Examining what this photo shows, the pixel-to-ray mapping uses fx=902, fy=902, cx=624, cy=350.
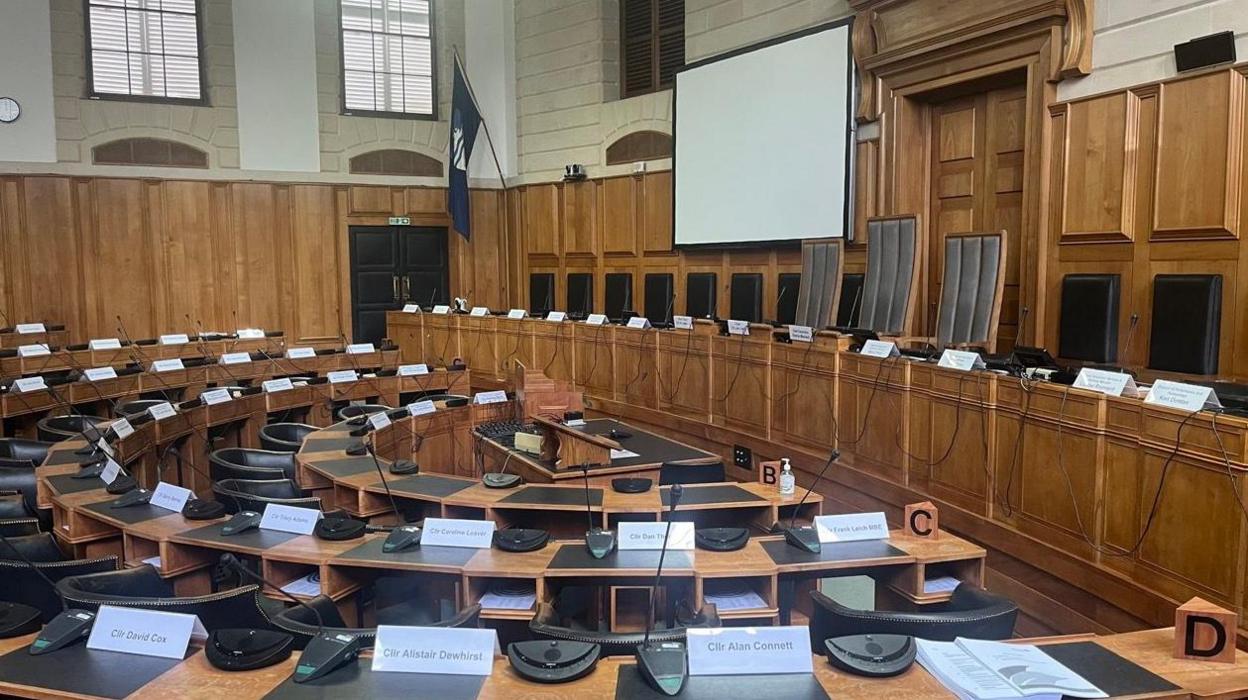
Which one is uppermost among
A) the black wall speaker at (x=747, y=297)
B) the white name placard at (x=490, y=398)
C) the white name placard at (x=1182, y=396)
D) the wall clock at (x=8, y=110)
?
the wall clock at (x=8, y=110)

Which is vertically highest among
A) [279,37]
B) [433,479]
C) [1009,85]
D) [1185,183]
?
[279,37]

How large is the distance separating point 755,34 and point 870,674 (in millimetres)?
7298

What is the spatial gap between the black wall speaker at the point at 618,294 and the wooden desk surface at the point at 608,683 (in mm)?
8015

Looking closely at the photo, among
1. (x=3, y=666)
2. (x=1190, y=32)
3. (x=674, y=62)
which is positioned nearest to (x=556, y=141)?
(x=674, y=62)

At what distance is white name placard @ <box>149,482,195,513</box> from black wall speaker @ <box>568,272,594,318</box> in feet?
22.9

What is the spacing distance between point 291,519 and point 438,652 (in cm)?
155

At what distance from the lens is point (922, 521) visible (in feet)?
10.8

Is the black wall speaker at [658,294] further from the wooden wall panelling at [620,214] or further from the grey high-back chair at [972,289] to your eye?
the grey high-back chair at [972,289]

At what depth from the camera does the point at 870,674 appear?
6.70ft

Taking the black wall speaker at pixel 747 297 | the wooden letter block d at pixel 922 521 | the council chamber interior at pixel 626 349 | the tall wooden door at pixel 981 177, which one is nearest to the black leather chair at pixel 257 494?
the council chamber interior at pixel 626 349

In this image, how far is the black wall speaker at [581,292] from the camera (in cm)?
1066

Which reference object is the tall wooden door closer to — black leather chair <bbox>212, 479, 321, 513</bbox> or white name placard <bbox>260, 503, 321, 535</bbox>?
black leather chair <bbox>212, 479, 321, 513</bbox>

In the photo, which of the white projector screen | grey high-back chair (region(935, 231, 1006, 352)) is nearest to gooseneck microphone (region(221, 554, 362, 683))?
grey high-back chair (region(935, 231, 1006, 352))

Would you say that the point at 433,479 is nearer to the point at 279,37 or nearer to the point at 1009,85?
the point at 1009,85
